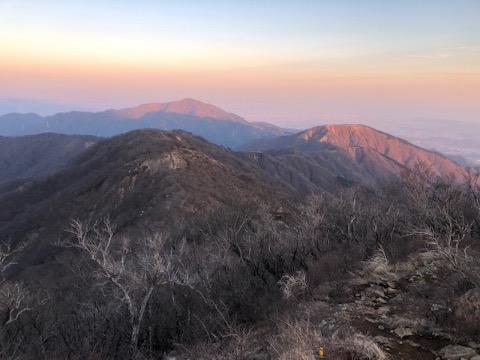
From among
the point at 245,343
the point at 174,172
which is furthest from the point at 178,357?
the point at 174,172

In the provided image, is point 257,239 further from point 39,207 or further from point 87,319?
point 39,207

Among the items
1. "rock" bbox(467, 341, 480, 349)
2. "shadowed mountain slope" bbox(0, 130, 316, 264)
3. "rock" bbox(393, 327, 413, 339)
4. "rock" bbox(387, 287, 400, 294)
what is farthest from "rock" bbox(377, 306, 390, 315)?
"shadowed mountain slope" bbox(0, 130, 316, 264)

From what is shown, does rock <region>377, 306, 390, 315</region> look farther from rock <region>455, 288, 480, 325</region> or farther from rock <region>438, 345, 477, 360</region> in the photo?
rock <region>438, 345, 477, 360</region>

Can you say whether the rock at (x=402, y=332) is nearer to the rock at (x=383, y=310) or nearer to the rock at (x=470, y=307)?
the rock at (x=383, y=310)

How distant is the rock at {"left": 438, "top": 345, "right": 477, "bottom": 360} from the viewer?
35.0 ft

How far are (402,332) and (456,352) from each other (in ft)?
5.87

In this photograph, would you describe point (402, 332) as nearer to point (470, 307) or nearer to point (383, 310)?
point (383, 310)

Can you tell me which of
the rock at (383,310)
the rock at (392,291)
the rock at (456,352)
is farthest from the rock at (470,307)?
the rock at (392,291)

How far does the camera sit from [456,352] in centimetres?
1094

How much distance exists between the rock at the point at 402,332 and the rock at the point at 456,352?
1243mm

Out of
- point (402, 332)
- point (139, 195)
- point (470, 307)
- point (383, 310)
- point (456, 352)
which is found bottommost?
point (139, 195)

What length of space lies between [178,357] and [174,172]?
254 ft

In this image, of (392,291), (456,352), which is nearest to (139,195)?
(392,291)

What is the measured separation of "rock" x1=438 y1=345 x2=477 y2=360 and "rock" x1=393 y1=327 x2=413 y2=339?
124cm
